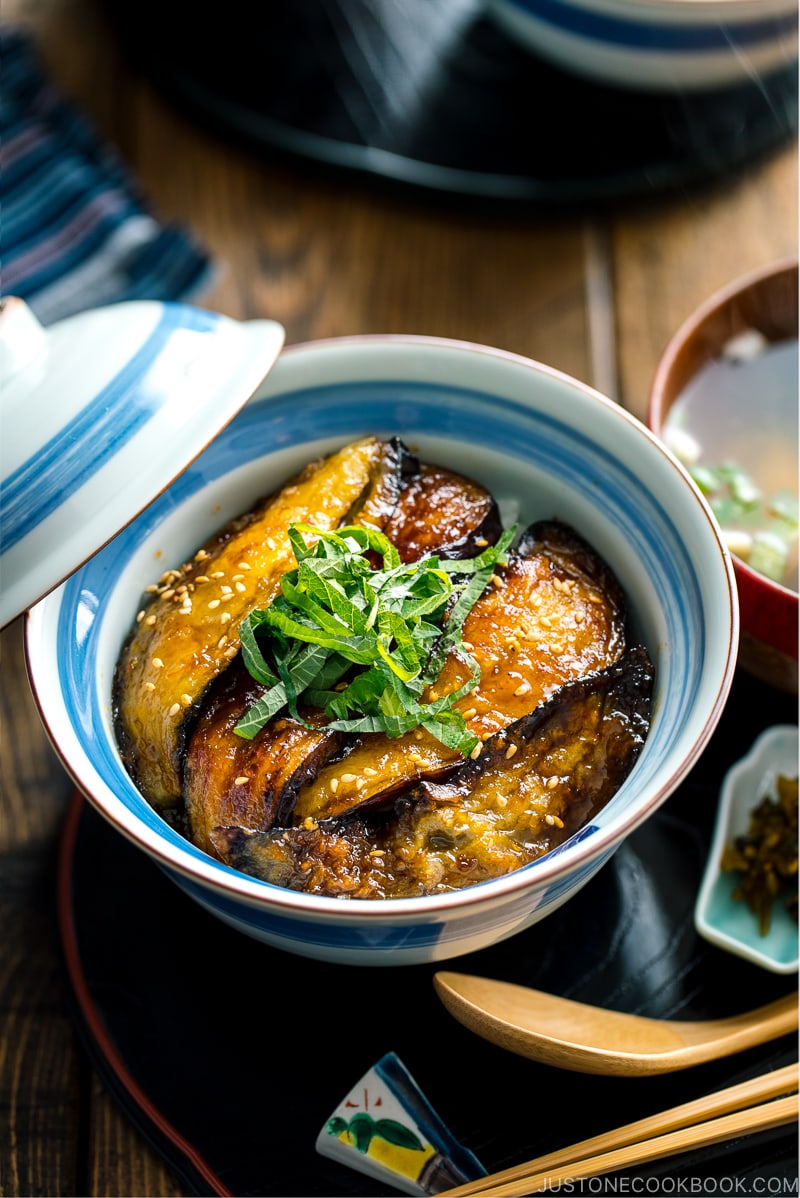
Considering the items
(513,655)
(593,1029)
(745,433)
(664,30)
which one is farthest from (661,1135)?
(664,30)

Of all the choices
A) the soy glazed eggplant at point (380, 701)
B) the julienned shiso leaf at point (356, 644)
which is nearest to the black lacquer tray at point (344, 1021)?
the soy glazed eggplant at point (380, 701)

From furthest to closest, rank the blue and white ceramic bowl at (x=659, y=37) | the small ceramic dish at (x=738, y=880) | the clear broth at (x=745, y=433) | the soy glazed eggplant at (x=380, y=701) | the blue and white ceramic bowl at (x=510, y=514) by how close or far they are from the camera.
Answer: the blue and white ceramic bowl at (x=659, y=37) < the clear broth at (x=745, y=433) < the small ceramic dish at (x=738, y=880) < the soy glazed eggplant at (x=380, y=701) < the blue and white ceramic bowl at (x=510, y=514)

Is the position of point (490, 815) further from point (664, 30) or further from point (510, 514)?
point (664, 30)

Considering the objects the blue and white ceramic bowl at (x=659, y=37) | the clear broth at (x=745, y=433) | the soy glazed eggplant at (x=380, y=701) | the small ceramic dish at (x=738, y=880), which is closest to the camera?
the soy glazed eggplant at (x=380, y=701)

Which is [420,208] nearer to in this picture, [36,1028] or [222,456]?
[222,456]

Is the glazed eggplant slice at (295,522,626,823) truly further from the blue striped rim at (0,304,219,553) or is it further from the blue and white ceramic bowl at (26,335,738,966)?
the blue striped rim at (0,304,219,553)

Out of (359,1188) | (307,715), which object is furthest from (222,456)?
(359,1188)

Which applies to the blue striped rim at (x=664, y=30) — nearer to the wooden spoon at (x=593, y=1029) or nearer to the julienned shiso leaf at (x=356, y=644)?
the julienned shiso leaf at (x=356, y=644)

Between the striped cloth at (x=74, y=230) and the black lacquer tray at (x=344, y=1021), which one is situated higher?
the striped cloth at (x=74, y=230)
